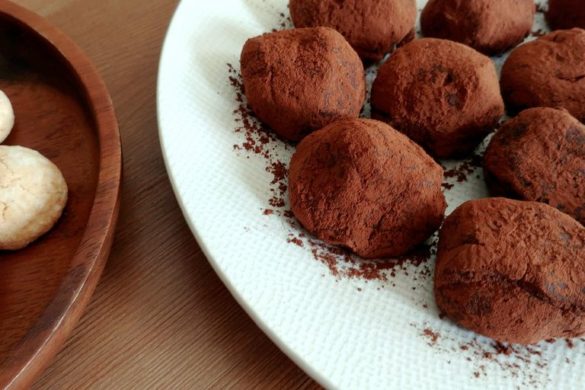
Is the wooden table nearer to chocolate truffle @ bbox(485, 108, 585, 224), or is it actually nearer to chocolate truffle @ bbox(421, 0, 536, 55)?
chocolate truffle @ bbox(485, 108, 585, 224)

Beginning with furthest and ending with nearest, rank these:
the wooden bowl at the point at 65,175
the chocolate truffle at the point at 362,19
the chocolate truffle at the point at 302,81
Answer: the chocolate truffle at the point at 362,19, the chocolate truffle at the point at 302,81, the wooden bowl at the point at 65,175

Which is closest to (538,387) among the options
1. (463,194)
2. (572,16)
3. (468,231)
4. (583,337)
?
(583,337)

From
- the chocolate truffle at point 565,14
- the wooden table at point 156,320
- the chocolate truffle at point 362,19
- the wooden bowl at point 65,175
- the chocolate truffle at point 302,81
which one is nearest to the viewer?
the wooden bowl at point 65,175

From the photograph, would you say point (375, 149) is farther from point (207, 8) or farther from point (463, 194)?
point (207, 8)

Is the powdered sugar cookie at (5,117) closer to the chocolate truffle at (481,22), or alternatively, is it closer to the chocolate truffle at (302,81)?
the chocolate truffle at (302,81)

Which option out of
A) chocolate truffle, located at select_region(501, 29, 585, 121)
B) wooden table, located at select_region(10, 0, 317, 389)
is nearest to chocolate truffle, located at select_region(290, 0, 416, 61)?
chocolate truffle, located at select_region(501, 29, 585, 121)

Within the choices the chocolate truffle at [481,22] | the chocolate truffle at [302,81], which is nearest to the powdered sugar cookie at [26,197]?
the chocolate truffle at [302,81]
